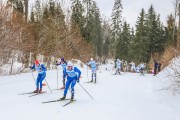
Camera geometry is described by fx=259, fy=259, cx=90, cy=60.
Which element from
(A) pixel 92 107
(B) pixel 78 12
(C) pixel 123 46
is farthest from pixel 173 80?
(C) pixel 123 46

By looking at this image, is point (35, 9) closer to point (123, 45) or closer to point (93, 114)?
point (123, 45)

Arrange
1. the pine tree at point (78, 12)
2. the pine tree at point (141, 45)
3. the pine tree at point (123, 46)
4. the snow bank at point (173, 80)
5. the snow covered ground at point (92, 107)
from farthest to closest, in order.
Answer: the pine tree at point (123, 46) → the pine tree at point (141, 45) → the pine tree at point (78, 12) → the snow bank at point (173, 80) → the snow covered ground at point (92, 107)

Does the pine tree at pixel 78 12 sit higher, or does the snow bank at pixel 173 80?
the pine tree at pixel 78 12

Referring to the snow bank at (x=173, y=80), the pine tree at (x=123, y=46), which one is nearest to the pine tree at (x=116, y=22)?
the pine tree at (x=123, y=46)

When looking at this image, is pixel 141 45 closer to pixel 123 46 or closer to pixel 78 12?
pixel 123 46

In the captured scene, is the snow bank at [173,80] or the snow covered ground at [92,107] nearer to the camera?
the snow covered ground at [92,107]

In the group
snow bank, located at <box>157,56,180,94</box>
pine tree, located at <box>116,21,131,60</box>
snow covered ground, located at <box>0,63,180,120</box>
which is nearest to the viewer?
snow covered ground, located at <box>0,63,180,120</box>

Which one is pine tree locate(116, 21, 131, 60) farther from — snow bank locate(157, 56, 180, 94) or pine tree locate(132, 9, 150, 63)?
snow bank locate(157, 56, 180, 94)

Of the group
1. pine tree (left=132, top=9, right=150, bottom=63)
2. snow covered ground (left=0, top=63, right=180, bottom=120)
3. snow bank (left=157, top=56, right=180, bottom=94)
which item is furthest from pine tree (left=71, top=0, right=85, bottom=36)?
snow covered ground (left=0, top=63, right=180, bottom=120)

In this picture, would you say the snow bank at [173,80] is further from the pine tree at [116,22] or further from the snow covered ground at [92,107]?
the pine tree at [116,22]

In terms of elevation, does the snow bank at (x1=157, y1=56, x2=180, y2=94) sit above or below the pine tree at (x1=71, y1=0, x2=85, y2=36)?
below

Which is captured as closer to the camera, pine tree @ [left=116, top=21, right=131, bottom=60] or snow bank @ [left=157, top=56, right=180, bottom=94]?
snow bank @ [left=157, top=56, right=180, bottom=94]

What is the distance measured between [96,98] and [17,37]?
1057 centimetres

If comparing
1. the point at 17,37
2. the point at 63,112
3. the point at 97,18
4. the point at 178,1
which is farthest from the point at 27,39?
the point at 97,18
